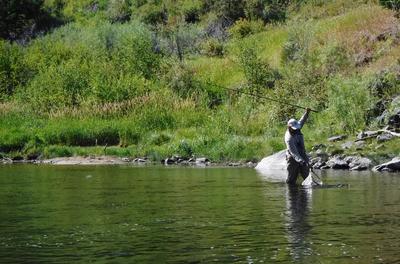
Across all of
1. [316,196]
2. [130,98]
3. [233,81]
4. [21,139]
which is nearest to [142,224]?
[316,196]

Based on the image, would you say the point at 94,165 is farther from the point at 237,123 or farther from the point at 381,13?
the point at 381,13

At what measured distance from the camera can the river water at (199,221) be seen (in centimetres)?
1333

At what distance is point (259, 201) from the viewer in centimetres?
2048

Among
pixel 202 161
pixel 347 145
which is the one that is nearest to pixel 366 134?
pixel 347 145

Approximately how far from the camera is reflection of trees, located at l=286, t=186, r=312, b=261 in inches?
526

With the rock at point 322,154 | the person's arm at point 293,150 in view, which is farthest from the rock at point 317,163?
the person's arm at point 293,150

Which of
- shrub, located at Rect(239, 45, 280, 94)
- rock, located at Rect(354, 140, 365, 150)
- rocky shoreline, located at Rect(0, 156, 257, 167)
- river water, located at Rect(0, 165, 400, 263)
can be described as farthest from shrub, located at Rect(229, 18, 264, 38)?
river water, located at Rect(0, 165, 400, 263)

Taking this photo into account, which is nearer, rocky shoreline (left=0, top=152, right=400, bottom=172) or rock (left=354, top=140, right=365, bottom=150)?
rocky shoreline (left=0, top=152, right=400, bottom=172)

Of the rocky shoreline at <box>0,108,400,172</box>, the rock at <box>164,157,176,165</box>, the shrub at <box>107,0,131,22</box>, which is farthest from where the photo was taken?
the shrub at <box>107,0,131,22</box>

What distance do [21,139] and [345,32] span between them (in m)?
23.5

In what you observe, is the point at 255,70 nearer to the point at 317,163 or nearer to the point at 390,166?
the point at 317,163

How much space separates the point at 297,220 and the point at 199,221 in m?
2.08

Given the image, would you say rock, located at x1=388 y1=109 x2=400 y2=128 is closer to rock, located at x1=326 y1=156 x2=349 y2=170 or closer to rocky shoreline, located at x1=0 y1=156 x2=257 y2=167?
rock, located at x1=326 y1=156 x2=349 y2=170

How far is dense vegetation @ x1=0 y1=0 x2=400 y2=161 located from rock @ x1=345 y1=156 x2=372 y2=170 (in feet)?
5.19
